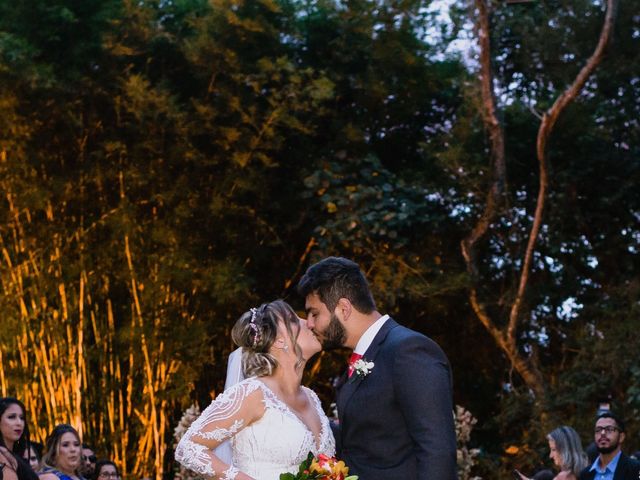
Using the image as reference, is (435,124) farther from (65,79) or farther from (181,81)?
(65,79)

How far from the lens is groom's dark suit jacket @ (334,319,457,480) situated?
289cm

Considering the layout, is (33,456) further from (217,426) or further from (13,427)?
(217,426)

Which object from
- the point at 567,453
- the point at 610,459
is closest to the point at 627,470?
the point at 610,459

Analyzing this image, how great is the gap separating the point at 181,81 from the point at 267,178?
1171mm

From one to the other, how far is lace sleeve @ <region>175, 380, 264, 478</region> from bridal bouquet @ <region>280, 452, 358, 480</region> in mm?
329

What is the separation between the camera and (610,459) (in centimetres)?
637

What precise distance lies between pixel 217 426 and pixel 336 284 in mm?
654

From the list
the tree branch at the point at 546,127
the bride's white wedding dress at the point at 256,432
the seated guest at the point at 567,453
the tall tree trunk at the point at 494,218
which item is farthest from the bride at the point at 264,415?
the tall tree trunk at the point at 494,218

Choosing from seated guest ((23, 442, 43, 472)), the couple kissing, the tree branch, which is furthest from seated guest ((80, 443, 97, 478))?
the couple kissing

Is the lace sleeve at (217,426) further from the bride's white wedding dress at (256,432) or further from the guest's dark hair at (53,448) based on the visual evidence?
the guest's dark hair at (53,448)

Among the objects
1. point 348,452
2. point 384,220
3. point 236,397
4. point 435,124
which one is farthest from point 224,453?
point 435,124

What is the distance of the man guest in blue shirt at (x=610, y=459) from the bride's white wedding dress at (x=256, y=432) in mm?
3225

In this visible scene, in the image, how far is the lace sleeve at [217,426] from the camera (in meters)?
3.30

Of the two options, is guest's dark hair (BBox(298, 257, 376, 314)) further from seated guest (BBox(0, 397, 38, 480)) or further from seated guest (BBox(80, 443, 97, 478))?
seated guest (BBox(80, 443, 97, 478))
